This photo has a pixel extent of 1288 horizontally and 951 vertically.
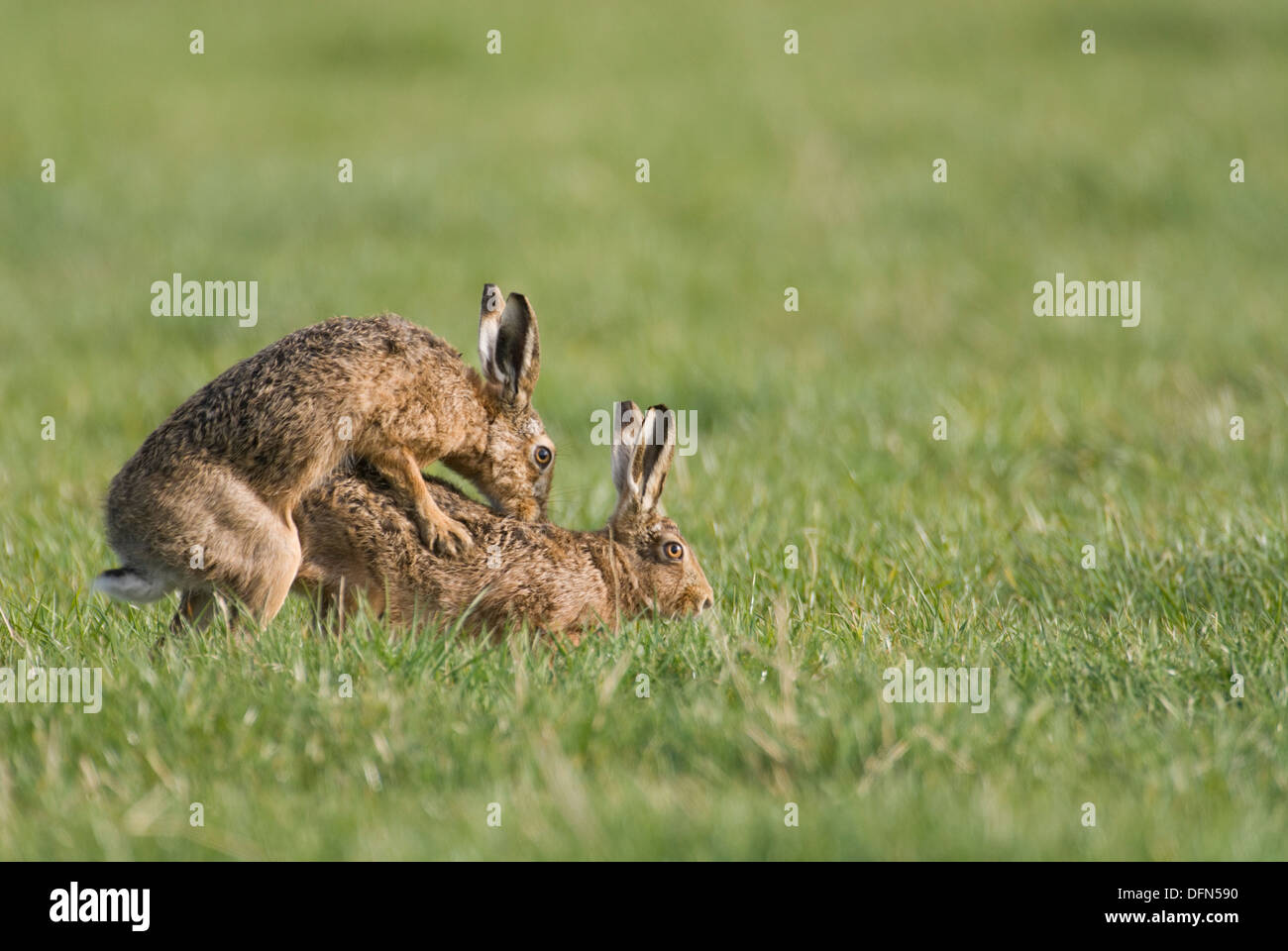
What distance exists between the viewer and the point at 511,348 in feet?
19.7

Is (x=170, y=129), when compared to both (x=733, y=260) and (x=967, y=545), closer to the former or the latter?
(x=733, y=260)

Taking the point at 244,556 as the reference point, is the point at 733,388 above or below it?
above

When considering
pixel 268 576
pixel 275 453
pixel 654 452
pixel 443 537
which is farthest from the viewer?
pixel 654 452

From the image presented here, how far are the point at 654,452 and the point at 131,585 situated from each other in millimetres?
2016

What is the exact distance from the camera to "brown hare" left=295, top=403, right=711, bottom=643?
5.37 m

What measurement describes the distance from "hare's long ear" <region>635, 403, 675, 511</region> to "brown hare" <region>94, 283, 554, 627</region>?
1.76ft

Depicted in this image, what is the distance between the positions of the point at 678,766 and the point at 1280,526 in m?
3.29

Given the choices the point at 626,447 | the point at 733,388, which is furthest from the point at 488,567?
the point at 733,388

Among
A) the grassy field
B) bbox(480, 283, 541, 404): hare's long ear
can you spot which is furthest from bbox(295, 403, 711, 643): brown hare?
bbox(480, 283, 541, 404): hare's long ear

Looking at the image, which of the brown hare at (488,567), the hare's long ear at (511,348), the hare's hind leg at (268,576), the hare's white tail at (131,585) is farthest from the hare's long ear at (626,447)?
the hare's white tail at (131,585)

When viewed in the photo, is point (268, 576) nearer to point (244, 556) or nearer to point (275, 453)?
point (244, 556)

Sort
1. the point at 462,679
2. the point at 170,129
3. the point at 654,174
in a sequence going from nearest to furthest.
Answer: the point at 462,679, the point at 654,174, the point at 170,129

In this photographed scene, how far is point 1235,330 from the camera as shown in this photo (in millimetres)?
10172
